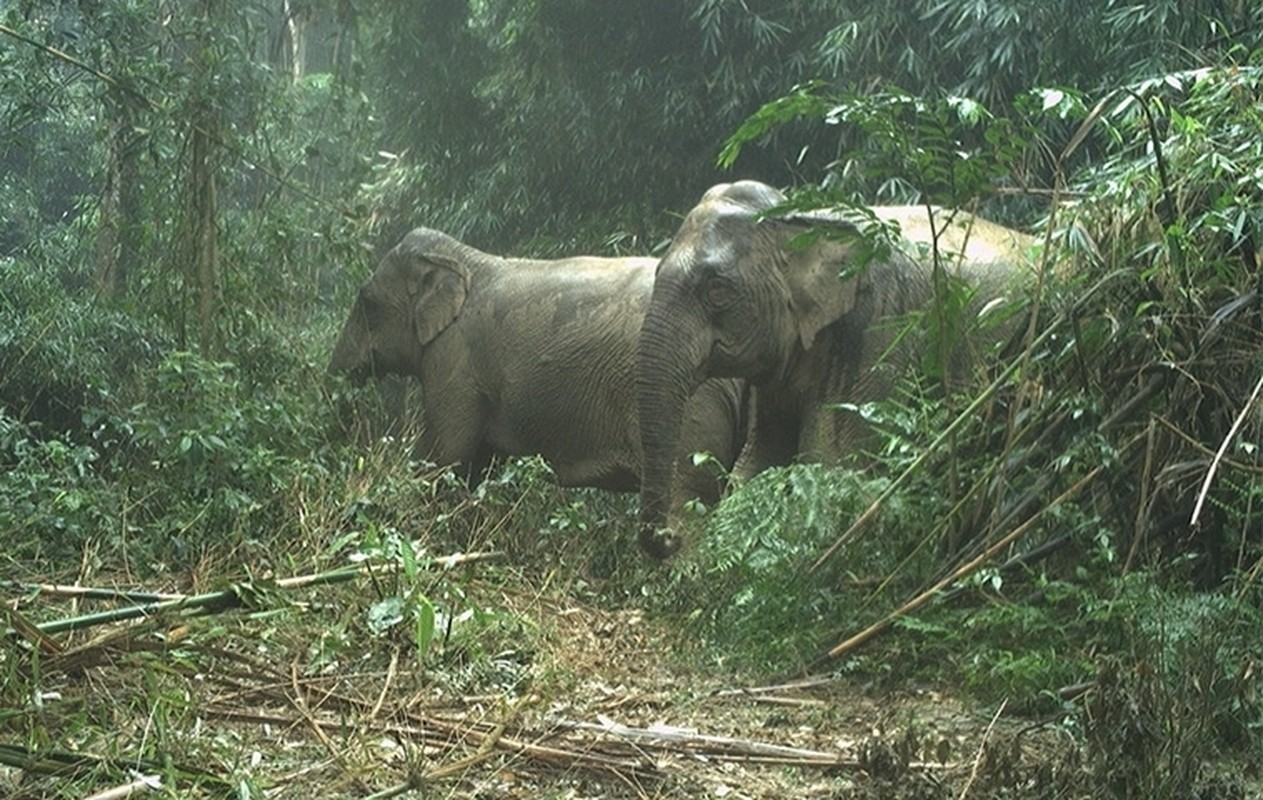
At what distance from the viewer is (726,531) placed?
6.72 m

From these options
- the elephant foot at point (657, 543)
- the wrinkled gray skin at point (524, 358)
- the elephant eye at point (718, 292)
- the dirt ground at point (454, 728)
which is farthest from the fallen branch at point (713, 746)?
the wrinkled gray skin at point (524, 358)

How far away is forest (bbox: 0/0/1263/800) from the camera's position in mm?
4609

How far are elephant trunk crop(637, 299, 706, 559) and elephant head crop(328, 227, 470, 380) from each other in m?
3.21

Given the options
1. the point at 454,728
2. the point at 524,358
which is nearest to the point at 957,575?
the point at 454,728

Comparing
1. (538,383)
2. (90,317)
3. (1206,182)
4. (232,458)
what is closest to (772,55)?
(538,383)

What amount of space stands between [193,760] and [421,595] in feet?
4.45

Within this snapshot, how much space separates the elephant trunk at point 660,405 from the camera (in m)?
8.85

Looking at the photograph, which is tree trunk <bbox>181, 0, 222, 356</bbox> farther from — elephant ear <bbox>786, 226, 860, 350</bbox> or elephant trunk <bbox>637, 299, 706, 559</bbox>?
elephant ear <bbox>786, 226, 860, 350</bbox>

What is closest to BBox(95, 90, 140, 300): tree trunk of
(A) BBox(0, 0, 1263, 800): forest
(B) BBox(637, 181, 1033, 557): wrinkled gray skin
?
(A) BBox(0, 0, 1263, 800): forest

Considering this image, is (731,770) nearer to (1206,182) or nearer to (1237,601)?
(1237,601)

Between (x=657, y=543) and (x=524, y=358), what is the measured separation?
113 inches

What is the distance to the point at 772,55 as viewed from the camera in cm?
1440

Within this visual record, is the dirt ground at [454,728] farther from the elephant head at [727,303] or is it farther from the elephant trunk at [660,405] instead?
the elephant head at [727,303]

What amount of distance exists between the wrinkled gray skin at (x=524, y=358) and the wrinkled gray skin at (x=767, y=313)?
1.22 metres
